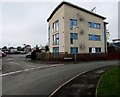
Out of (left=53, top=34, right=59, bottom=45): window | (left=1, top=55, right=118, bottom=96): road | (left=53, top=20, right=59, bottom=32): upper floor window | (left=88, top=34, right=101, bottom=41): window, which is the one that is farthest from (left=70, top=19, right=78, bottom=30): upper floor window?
(left=1, top=55, right=118, bottom=96): road

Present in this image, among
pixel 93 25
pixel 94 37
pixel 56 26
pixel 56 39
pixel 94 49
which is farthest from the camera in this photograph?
pixel 93 25

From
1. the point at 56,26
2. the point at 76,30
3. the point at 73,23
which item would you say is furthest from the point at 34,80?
the point at 56,26

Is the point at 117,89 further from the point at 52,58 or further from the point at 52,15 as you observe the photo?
the point at 52,15

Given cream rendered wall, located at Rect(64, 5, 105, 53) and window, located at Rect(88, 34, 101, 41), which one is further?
window, located at Rect(88, 34, 101, 41)

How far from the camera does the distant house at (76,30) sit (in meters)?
29.3

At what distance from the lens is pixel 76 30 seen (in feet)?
101

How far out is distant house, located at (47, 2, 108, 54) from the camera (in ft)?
96.3

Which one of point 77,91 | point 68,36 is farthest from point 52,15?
point 77,91

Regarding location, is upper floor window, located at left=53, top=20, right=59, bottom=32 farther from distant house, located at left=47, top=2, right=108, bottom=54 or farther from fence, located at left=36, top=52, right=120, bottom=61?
fence, located at left=36, top=52, right=120, bottom=61

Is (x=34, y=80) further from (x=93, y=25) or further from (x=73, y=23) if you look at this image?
(x=93, y=25)

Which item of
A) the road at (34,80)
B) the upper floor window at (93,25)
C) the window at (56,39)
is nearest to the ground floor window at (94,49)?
the upper floor window at (93,25)

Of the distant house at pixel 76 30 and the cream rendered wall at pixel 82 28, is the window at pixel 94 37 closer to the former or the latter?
the distant house at pixel 76 30

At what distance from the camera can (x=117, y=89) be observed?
641 cm

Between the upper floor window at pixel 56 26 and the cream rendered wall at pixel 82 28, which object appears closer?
the cream rendered wall at pixel 82 28
